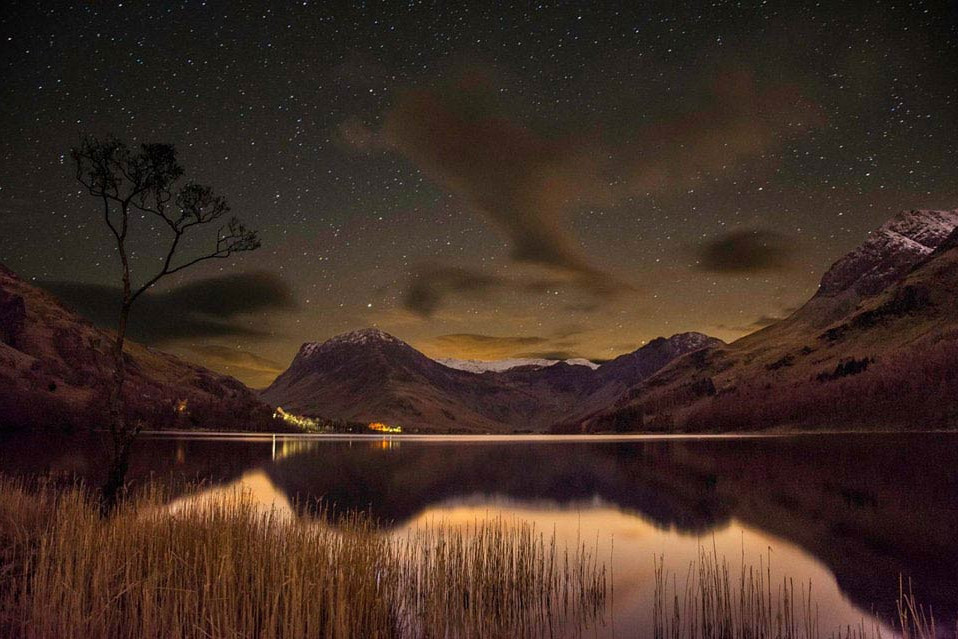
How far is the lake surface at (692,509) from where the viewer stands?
19.7 m

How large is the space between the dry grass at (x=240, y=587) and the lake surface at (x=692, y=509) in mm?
2566

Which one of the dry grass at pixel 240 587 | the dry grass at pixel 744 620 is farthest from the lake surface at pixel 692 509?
the dry grass at pixel 240 587

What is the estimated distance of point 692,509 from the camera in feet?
118

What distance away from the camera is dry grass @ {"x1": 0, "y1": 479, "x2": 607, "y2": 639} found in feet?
32.4

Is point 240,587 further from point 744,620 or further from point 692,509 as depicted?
point 692,509

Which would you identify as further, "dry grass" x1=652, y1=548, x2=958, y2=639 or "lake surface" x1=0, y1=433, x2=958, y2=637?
"lake surface" x1=0, y1=433, x2=958, y2=637

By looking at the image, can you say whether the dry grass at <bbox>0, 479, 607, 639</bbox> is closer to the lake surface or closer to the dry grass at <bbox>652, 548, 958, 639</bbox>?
the dry grass at <bbox>652, 548, 958, 639</bbox>

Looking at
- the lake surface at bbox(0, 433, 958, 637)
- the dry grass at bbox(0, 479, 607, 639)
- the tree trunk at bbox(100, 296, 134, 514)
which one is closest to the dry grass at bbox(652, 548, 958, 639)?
the lake surface at bbox(0, 433, 958, 637)

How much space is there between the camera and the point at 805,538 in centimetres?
2759

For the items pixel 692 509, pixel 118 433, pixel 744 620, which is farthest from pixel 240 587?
pixel 692 509

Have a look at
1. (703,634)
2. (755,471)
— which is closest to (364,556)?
(703,634)

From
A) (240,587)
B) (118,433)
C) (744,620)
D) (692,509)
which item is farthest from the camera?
(692,509)

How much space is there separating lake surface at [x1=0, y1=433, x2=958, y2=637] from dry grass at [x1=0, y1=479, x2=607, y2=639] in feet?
8.42

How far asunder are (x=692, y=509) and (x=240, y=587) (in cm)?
3121
